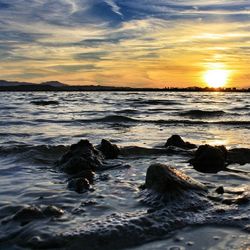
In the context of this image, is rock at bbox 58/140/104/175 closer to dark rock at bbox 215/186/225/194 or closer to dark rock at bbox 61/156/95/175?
dark rock at bbox 61/156/95/175

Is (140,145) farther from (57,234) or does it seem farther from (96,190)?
(57,234)

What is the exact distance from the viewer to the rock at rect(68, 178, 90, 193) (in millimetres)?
6750

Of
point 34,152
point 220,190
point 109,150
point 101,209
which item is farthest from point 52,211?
point 34,152

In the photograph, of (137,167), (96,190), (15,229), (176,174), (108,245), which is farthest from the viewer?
(137,167)

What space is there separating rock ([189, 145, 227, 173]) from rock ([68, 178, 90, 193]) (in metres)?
2.63

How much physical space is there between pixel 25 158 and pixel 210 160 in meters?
4.04

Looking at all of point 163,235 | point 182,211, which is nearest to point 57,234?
point 163,235

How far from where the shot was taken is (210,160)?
9.14 metres

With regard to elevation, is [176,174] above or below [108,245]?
above

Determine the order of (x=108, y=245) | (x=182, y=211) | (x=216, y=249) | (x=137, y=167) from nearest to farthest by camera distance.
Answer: (x=216, y=249) < (x=108, y=245) < (x=182, y=211) < (x=137, y=167)

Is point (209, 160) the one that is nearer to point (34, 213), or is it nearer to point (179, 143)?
point (179, 143)

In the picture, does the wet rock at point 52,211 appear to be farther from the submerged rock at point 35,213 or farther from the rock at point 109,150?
the rock at point 109,150

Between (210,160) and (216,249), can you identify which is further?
(210,160)

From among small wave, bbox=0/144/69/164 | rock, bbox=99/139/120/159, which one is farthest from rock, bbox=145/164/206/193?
small wave, bbox=0/144/69/164
